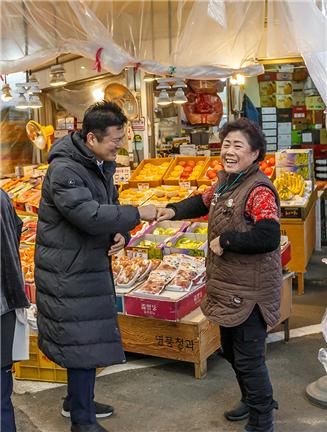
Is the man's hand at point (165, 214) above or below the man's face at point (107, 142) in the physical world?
below

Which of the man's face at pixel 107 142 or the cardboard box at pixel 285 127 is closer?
the man's face at pixel 107 142

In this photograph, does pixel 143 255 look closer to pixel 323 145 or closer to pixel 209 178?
pixel 209 178

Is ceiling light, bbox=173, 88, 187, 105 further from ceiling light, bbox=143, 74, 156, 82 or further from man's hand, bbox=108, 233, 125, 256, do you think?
man's hand, bbox=108, 233, 125, 256

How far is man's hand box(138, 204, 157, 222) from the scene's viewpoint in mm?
3297

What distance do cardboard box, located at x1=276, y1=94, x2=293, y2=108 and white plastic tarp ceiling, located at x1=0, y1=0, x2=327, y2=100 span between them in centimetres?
722

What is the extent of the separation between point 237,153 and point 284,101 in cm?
1013

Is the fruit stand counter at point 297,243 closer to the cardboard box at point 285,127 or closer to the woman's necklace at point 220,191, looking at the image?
the woman's necklace at point 220,191

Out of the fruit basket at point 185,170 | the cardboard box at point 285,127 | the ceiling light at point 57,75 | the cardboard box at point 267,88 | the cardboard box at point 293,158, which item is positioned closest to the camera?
the ceiling light at point 57,75

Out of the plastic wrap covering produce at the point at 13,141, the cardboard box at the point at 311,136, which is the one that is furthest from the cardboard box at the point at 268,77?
the plastic wrap covering produce at the point at 13,141

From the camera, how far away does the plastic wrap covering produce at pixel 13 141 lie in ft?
34.4

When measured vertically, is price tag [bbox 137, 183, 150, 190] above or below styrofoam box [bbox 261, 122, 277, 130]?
below

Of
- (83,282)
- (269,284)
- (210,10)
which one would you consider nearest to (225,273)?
(269,284)

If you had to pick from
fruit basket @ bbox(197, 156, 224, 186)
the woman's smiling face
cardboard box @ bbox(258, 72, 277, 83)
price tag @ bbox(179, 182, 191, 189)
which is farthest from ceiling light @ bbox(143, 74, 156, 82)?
the woman's smiling face

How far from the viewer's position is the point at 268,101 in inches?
504
